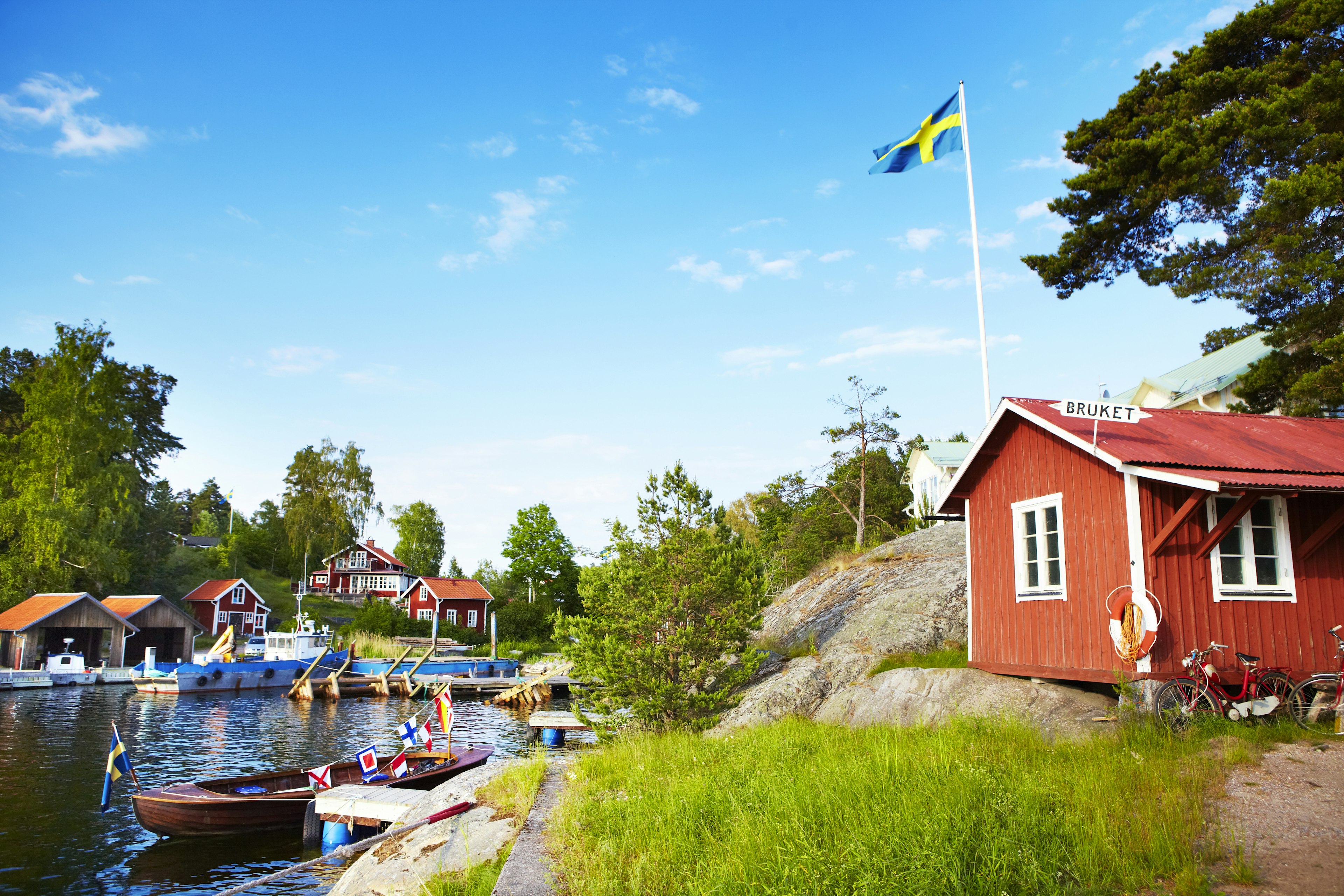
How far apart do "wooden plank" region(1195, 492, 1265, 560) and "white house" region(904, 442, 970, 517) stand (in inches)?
1279

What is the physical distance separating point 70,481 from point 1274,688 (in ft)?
210

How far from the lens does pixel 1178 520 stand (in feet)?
37.9

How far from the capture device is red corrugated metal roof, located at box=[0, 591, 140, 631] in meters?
42.8

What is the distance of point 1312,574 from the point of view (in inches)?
490

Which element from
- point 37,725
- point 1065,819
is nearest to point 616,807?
point 1065,819

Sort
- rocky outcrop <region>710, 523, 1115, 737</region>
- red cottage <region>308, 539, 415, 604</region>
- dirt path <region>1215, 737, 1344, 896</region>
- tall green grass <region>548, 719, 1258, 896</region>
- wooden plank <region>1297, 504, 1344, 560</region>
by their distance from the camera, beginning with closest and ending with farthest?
1. tall green grass <region>548, 719, 1258, 896</region>
2. dirt path <region>1215, 737, 1344, 896</region>
3. wooden plank <region>1297, 504, 1344, 560</region>
4. rocky outcrop <region>710, 523, 1115, 737</region>
5. red cottage <region>308, 539, 415, 604</region>

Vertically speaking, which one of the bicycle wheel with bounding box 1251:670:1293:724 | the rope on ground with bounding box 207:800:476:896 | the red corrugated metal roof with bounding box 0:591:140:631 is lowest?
the rope on ground with bounding box 207:800:476:896

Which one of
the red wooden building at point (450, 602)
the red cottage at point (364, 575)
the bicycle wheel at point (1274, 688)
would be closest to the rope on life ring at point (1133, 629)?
the bicycle wheel at point (1274, 688)

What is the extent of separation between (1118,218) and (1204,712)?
12.5m

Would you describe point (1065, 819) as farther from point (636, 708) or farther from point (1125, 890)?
point (636, 708)

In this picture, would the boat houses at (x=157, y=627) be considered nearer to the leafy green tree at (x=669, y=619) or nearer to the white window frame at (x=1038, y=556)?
the leafy green tree at (x=669, y=619)

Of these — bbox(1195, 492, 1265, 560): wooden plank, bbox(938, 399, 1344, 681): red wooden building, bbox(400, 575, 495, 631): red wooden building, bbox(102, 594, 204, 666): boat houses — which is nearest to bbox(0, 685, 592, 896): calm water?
bbox(102, 594, 204, 666): boat houses

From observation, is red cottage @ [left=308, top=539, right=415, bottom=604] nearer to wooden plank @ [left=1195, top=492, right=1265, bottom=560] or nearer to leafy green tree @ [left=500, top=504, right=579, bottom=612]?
leafy green tree @ [left=500, top=504, right=579, bottom=612]

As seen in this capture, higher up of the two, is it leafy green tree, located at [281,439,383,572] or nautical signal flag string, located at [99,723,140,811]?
leafy green tree, located at [281,439,383,572]
